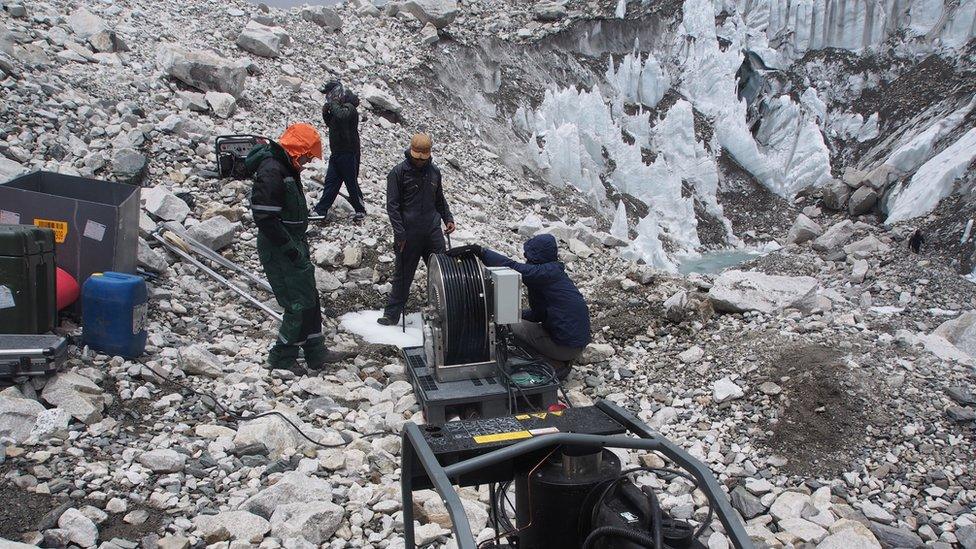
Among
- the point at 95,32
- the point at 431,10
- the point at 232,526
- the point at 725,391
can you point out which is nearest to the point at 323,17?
the point at 431,10

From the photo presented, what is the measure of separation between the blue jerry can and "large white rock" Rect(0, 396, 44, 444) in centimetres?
78

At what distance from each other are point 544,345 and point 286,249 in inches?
82.5

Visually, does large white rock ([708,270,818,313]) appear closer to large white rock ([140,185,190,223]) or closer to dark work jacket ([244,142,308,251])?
dark work jacket ([244,142,308,251])

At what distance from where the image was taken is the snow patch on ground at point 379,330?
19.2ft

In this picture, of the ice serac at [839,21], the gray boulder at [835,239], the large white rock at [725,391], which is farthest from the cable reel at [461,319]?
the ice serac at [839,21]

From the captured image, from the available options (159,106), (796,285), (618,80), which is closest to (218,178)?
(159,106)

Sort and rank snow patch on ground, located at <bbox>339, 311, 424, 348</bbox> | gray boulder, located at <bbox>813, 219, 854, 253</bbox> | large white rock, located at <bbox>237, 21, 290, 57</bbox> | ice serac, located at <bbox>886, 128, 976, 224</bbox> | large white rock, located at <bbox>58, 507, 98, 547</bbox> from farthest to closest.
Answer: ice serac, located at <bbox>886, 128, 976, 224</bbox>
gray boulder, located at <bbox>813, 219, 854, 253</bbox>
large white rock, located at <bbox>237, 21, 290, 57</bbox>
snow patch on ground, located at <bbox>339, 311, 424, 348</bbox>
large white rock, located at <bbox>58, 507, 98, 547</bbox>

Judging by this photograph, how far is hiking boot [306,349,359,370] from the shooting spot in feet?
16.9

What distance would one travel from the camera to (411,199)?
5727mm

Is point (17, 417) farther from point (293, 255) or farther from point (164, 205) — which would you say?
point (164, 205)

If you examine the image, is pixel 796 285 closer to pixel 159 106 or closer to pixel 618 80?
pixel 159 106

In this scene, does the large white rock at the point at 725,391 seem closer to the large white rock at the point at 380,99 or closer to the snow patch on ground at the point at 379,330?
the snow patch on ground at the point at 379,330

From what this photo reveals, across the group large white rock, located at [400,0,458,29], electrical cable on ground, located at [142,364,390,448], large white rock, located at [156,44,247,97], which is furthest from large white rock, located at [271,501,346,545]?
large white rock, located at [400,0,458,29]

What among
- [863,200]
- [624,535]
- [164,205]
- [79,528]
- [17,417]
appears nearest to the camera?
[624,535]
